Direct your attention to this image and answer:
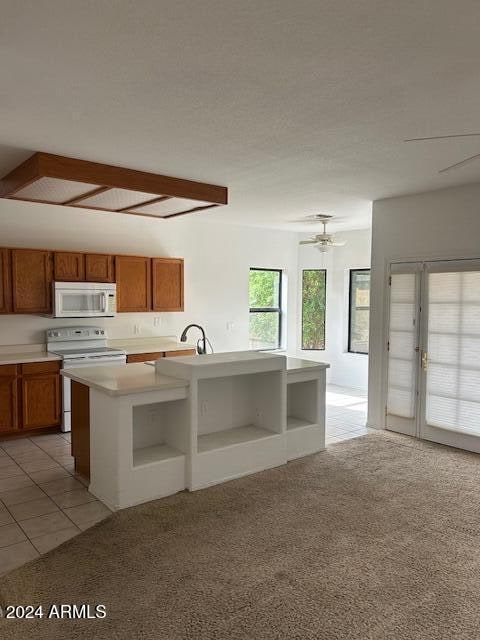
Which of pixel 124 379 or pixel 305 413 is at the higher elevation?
pixel 124 379

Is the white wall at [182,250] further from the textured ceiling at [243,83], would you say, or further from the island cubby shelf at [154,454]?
the island cubby shelf at [154,454]

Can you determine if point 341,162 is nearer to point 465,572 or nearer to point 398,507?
point 398,507

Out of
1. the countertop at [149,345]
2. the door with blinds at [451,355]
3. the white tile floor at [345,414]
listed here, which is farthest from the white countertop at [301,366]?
the countertop at [149,345]

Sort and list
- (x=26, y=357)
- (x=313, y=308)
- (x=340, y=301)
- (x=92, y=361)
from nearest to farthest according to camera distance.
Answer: (x=26, y=357) → (x=92, y=361) → (x=340, y=301) → (x=313, y=308)

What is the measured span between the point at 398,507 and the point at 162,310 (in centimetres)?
393

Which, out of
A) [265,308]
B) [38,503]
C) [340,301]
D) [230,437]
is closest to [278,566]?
[230,437]

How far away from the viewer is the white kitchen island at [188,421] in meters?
3.55

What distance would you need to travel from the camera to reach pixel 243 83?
250 centimetres

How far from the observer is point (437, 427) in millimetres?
5059

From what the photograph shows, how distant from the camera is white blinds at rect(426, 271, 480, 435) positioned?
15.3 feet

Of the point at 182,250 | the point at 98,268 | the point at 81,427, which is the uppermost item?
the point at 182,250

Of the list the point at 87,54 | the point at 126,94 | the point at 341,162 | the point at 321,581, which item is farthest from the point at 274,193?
the point at 321,581

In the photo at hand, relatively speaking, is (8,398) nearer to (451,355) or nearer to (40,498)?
(40,498)

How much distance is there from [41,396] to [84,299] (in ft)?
3.90
